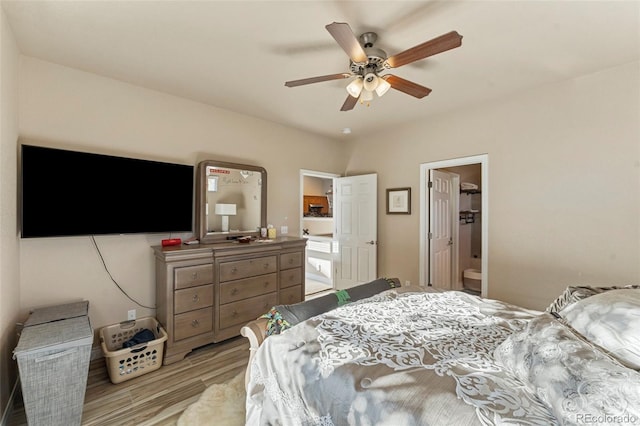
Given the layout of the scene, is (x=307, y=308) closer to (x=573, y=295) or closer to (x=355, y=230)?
(x=573, y=295)

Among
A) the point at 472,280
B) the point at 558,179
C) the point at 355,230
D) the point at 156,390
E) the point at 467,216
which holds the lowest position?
the point at 156,390

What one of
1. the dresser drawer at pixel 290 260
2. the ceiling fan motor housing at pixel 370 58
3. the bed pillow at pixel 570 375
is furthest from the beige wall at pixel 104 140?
the bed pillow at pixel 570 375

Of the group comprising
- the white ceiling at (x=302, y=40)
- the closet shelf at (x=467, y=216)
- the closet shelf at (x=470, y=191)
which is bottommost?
the closet shelf at (x=467, y=216)

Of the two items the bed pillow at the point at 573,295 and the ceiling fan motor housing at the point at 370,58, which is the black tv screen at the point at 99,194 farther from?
the bed pillow at the point at 573,295

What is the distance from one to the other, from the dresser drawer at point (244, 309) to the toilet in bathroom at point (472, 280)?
348cm

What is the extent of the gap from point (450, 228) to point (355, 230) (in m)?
1.50

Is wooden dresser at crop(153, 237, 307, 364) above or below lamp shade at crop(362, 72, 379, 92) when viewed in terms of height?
below

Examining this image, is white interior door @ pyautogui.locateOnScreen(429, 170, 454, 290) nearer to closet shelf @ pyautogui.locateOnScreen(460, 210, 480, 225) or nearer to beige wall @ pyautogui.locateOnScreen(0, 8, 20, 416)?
closet shelf @ pyautogui.locateOnScreen(460, 210, 480, 225)

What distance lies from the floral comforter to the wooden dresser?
1438 mm

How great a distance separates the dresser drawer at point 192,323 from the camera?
253 centimetres

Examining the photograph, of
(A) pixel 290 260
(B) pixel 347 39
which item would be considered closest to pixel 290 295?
(A) pixel 290 260

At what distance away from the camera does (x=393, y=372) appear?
1.06m

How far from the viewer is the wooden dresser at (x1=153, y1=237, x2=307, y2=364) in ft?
8.23

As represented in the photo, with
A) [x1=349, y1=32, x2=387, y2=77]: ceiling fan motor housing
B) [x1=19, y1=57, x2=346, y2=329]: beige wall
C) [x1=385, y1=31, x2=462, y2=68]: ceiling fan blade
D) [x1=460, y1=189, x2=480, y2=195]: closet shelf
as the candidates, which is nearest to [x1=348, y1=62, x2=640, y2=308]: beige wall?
[x1=349, y1=32, x2=387, y2=77]: ceiling fan motor housing
